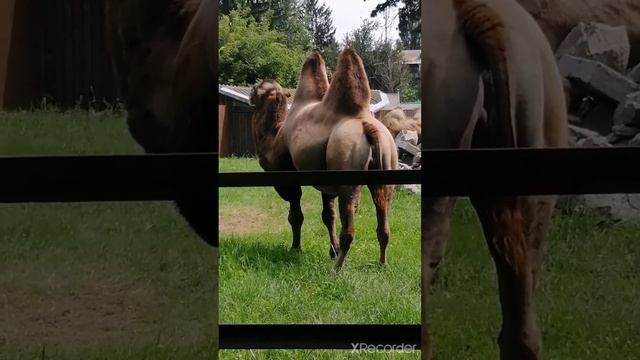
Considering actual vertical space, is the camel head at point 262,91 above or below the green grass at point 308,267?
above

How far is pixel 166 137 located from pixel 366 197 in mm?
2438

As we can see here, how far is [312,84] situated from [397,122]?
1.87ft

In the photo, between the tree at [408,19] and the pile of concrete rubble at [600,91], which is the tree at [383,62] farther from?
the pile of concrete rubble at [600,91]

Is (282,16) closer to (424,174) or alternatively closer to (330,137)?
(330,137)

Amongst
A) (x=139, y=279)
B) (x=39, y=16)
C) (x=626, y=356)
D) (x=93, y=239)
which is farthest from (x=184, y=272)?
(x=626, y=356)

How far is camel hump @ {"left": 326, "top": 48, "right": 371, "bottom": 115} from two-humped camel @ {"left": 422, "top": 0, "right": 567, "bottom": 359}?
1957 millimetres

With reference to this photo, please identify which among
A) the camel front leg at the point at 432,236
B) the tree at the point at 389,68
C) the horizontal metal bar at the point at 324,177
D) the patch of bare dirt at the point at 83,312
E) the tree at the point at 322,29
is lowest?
the patch of bare dirt at the point at 83,312

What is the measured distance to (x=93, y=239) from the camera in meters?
1.77

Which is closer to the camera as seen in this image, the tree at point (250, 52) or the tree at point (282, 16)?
the tree at point (250, 52)

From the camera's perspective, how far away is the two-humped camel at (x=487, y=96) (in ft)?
5.65

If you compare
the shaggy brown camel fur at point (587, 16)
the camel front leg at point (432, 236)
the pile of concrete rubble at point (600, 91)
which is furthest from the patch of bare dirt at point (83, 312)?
the shaggy brown camel fur at point (587, 16)

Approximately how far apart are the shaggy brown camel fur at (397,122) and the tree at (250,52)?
62cm

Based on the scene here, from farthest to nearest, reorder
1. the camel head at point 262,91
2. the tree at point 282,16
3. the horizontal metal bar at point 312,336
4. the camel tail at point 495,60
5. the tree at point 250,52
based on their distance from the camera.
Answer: the camel head at point 262,91
the tree at point 282,16
the tree at point 250,52
the horizontal metal bar at point 312,336
the camel tail at point 495,60

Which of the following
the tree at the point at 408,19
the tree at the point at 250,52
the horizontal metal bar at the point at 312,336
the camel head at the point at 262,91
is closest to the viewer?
the horizontal metal bar at the point at 312,336
